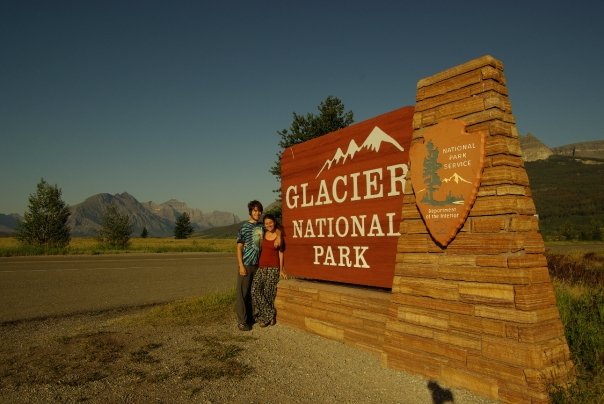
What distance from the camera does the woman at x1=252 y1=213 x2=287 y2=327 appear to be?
599cm

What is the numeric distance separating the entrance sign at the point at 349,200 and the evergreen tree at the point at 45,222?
3439 centimetres

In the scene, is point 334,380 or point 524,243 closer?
point 524,243

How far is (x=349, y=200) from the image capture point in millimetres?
5152

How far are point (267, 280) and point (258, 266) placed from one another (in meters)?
0.25

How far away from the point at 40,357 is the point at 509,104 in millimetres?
5526

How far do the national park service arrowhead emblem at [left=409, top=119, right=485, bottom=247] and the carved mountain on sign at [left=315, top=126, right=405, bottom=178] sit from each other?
2.16 feet

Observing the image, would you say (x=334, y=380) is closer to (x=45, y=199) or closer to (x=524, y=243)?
(x=524, y=243)

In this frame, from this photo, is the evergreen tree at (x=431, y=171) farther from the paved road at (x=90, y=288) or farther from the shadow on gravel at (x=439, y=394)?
the paved road at (x=90, y=288)

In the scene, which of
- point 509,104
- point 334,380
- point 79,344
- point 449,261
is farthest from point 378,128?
point 79,344

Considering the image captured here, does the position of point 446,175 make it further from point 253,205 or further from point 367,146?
point 253,205

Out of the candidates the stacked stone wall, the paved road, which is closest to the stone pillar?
the stacked stone wall

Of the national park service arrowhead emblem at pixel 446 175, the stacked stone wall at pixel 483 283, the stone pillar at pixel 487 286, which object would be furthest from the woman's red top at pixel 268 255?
the national park service arrowhead emblem at pixel 446 175

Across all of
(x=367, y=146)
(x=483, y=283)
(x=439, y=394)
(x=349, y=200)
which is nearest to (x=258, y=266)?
(x=349, y=200)

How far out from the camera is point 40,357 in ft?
15.2
